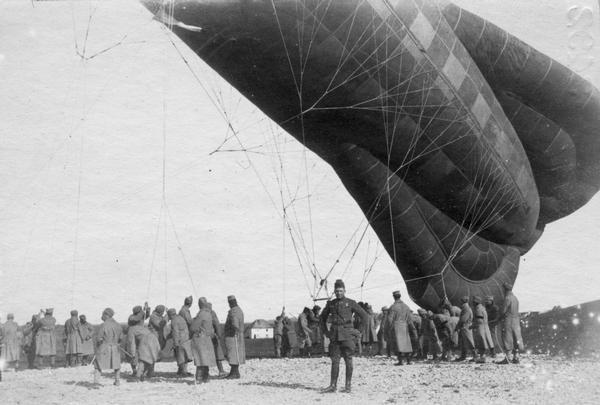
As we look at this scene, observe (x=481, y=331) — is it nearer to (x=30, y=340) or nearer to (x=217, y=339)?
(x=217, y=339)

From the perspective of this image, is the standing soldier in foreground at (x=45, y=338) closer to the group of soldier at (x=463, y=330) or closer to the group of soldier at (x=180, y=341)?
the group of soldier at (x=180, y=341)

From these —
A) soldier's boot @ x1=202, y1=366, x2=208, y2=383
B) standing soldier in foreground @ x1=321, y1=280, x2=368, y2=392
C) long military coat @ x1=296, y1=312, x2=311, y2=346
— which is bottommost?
soldier's boot @ x1=202, y1=366, x2=208, y2=383

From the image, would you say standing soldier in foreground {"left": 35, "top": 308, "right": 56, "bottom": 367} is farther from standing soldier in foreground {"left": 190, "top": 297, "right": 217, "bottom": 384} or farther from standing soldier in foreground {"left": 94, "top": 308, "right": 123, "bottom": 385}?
standing soldier in foreground {"left": 190, "top": 297, "right": 217, "bottom": 384}

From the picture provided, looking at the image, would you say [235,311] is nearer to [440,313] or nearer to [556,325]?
[440,313]

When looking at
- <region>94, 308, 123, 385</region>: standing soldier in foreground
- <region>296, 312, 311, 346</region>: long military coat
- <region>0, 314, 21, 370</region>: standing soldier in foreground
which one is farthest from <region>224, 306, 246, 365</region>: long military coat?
<region>0, 314, 21, 370</region>: standing soldier in foreground

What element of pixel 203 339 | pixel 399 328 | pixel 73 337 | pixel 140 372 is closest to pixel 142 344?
pixel 140 372

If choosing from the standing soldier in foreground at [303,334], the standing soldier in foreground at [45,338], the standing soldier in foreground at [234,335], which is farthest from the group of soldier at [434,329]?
the standing soldier in foreground at [45,338]
